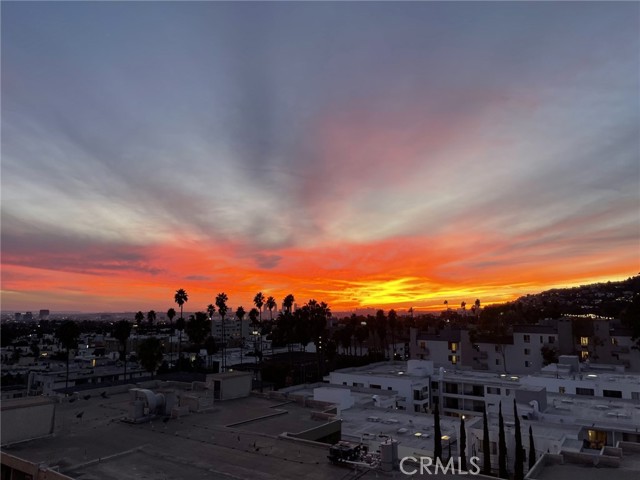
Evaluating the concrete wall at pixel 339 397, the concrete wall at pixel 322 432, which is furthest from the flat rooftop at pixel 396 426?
the concrete wall at pixel 322 432

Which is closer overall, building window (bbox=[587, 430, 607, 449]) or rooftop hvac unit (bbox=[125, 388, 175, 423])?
rooftop hvac unit (bbox=[125, 388, 175, 423])

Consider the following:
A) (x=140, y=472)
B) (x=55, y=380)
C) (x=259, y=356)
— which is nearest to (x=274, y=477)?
(x=140, y=472)

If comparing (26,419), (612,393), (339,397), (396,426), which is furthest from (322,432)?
(612,393)

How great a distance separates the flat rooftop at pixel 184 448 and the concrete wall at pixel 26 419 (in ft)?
2.16

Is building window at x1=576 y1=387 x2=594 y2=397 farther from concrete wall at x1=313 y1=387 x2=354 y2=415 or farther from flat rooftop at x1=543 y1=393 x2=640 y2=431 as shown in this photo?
concrete wall at x1=313 y1=387 x2=354 y2=415

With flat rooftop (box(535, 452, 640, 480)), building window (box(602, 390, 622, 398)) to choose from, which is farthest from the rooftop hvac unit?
building window (box(602, 390, 622, 398))

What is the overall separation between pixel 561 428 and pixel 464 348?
68083 millimetres

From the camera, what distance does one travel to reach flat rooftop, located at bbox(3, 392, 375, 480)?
24531 millimetres

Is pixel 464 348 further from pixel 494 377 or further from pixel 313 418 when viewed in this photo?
pixel 313 418

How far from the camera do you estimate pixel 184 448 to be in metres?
28.9

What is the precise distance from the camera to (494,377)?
83.5m

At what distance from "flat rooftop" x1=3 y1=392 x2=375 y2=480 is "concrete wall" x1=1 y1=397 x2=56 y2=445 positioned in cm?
66

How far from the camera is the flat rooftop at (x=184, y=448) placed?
2453 cm

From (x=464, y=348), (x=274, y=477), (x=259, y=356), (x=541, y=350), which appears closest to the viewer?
(x=274, y=477)
